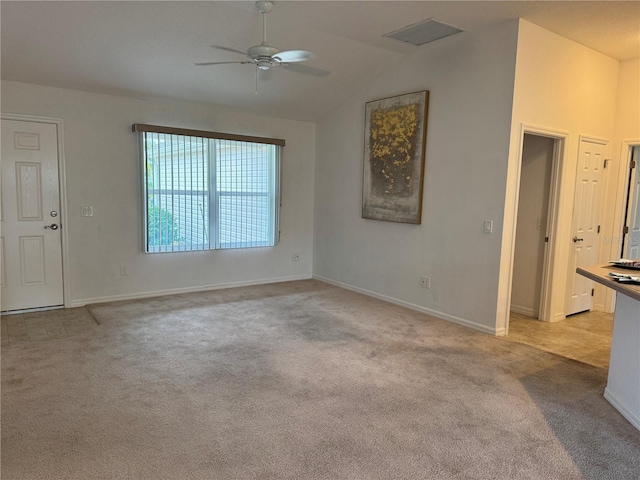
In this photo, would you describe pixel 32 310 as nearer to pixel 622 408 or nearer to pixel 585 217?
pixel 622 408

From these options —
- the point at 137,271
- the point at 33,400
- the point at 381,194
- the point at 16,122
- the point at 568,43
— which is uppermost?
the point at 568,43

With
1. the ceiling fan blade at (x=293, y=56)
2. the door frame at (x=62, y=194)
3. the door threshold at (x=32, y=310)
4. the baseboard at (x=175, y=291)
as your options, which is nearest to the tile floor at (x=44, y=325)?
the door threshold at (x=32, y=310)

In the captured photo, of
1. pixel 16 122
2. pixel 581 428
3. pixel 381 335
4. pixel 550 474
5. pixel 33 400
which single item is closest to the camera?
pixel 550 474

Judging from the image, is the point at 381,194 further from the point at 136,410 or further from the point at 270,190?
the point at 136,410

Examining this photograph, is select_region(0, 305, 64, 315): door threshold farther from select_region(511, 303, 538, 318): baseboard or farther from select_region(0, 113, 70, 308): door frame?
select_region(511, 303, 538, 318): baseboard

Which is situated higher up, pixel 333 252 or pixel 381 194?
pixel 381 194

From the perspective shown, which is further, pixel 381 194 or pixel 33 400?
pixel 381 194

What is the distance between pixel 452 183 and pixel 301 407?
2816 millimetres

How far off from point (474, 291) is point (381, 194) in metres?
1.63

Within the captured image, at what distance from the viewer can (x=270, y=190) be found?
6109mm

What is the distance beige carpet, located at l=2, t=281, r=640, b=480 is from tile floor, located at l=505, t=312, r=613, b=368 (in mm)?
223

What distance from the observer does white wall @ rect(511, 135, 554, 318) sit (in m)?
4.59

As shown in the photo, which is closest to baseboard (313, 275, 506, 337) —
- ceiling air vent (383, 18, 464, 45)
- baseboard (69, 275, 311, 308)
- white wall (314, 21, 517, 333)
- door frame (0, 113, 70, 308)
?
white wall (314, 21, 517, 333)

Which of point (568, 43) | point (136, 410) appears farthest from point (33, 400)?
point (568, 43)
